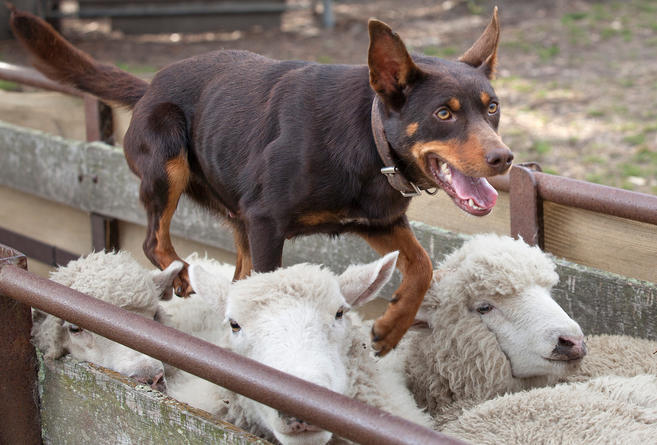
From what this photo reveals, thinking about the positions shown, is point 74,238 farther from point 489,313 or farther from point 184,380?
point 489,313

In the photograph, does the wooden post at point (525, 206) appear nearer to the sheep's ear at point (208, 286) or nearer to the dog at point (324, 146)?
the dog at point (324, 146)

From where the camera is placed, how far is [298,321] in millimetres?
2803

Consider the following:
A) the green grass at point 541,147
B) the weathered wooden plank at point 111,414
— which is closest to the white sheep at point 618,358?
the weathered wooden plank at point 111,414

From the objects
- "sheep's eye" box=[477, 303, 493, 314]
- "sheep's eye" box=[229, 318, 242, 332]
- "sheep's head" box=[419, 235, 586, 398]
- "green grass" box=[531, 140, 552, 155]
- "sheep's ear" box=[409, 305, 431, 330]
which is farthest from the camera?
"green grass" box=[531, 140, 552, 155]

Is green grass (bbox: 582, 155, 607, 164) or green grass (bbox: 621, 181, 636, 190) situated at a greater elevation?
green grass (bbox: 621, 181, 636, 190)

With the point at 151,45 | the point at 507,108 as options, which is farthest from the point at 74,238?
the point at 151,45

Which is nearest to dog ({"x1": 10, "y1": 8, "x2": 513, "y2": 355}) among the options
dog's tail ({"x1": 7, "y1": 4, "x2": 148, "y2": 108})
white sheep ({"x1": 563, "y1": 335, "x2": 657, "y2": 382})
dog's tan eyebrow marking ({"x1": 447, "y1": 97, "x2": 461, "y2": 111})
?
dog's tan eyebrow marking ({"x1": 447, "y1": 97, "x2": 461, "y2": 111})

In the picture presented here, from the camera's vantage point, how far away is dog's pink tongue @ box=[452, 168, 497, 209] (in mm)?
3064

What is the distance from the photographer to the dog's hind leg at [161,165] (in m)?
3.84

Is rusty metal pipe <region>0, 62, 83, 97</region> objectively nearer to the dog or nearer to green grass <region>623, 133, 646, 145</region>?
the dog

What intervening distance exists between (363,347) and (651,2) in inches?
552

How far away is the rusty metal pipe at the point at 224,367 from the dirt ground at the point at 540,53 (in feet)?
19.6

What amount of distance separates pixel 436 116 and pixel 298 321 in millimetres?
926

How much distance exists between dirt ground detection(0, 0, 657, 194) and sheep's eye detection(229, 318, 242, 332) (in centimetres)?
544
